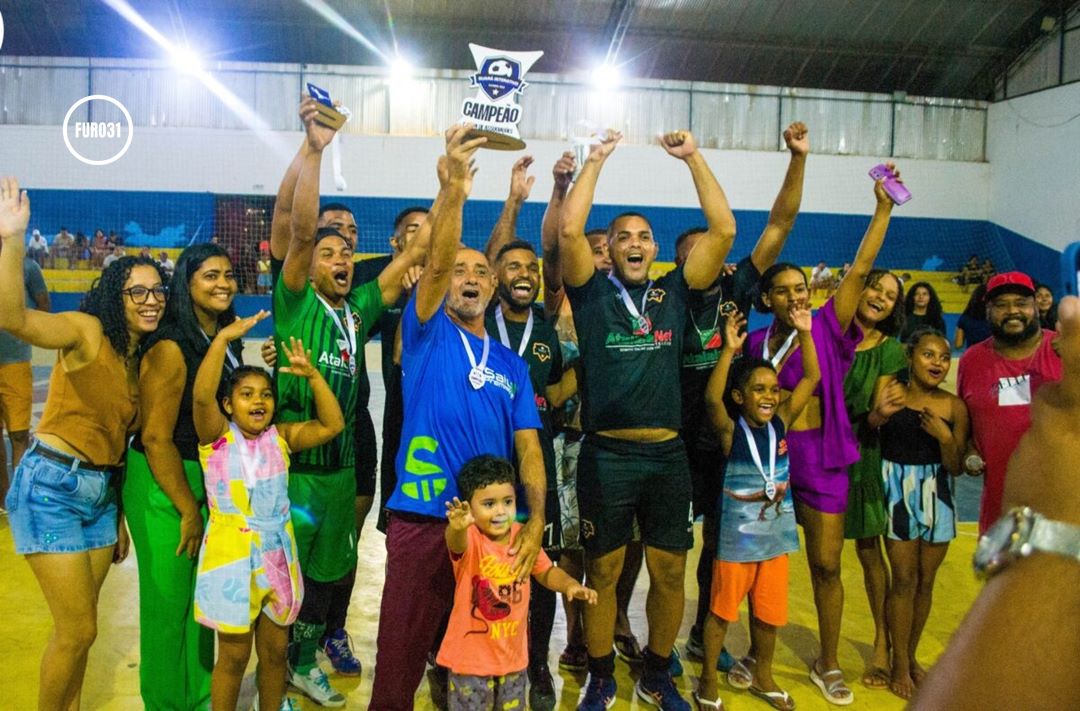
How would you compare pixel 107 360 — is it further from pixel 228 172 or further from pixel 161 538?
pixel 228 172

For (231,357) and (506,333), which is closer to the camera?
(231,357)

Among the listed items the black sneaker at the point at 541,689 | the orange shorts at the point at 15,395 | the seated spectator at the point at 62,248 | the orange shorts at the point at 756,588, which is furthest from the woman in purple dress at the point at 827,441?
Answer: the seated spectator at the point at 62,248

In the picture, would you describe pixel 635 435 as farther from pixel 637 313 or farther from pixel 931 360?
pixel 931 360

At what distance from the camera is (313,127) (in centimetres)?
Answer: 336

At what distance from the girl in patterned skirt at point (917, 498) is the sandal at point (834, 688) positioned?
0.88 feet

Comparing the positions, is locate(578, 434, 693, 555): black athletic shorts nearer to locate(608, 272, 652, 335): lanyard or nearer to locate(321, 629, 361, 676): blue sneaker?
locate(608, 272, 652, 335): lanyard

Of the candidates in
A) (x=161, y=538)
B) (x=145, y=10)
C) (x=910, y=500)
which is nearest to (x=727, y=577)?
(x=910, y=500)

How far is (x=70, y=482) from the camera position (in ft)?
9.87

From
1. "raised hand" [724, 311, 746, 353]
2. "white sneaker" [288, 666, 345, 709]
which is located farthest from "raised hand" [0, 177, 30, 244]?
"raised hand" [724, 311, 746, 353]

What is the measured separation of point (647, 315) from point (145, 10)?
60.9ft

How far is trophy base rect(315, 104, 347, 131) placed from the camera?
334 cm

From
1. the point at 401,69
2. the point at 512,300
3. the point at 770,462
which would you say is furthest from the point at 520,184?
the point at 401,69

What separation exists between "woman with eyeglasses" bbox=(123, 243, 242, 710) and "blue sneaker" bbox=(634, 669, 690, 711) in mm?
1890

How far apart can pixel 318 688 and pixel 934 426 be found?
3100 millimetres
